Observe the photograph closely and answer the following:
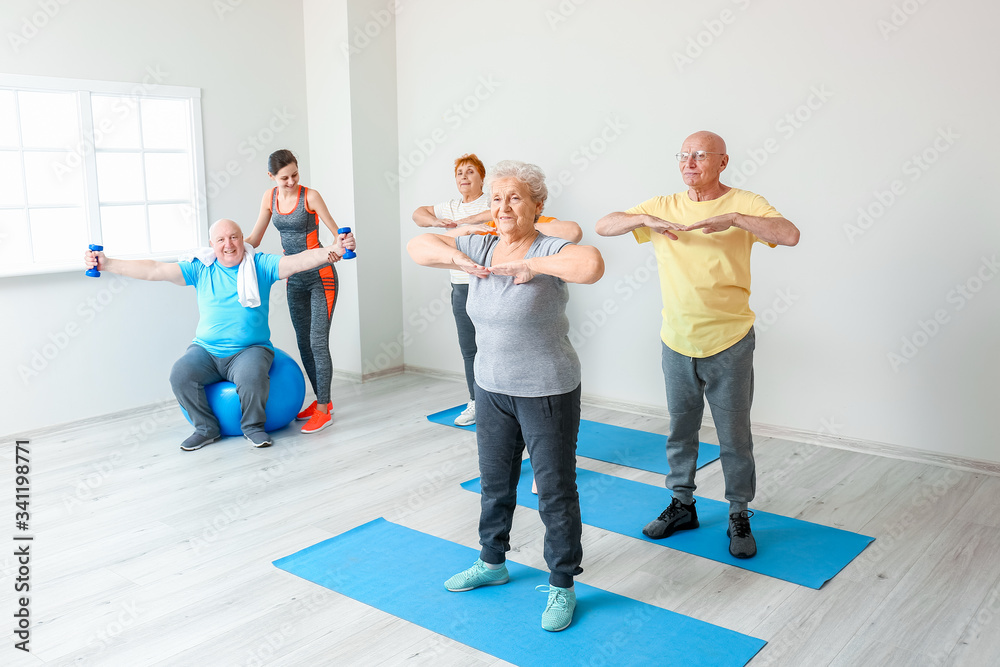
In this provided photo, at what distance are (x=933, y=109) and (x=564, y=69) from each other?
77.8 inches

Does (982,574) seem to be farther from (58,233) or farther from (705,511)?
(58,233)

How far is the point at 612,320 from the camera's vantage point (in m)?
4.76

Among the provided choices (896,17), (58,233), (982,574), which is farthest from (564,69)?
(982,574)

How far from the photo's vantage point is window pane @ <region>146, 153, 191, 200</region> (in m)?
4.73

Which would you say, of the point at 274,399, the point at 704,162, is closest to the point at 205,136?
the point at 274,399

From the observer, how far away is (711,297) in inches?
109
